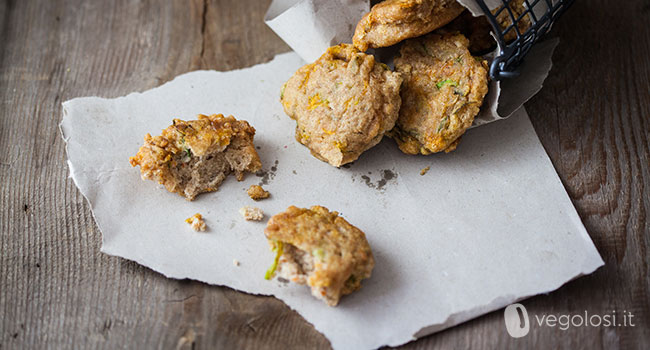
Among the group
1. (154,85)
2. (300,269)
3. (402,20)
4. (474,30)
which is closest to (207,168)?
(300,269)

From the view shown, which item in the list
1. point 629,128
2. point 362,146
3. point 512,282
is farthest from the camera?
point 629,128

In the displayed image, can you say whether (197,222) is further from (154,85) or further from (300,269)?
(154,85)

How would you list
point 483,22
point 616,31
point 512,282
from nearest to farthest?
point 512,282 < point 483,22 < point 616,31

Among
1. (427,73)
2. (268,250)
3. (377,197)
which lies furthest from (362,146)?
(268,250)

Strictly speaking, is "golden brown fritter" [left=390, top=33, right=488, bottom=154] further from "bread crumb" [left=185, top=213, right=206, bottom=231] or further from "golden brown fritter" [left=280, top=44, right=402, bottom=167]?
"bread crumb" [left=185, top=213, right=206, bottom=231]

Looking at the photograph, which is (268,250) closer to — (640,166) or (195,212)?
(195,212)

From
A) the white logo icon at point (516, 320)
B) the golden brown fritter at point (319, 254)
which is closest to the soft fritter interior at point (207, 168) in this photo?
the golden brown fritter at point (319, 254)
